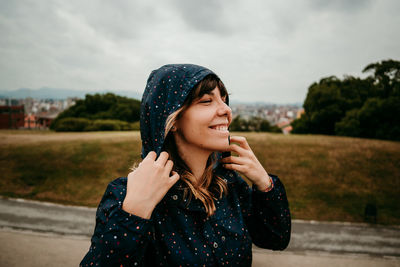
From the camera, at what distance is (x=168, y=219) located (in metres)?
1.53

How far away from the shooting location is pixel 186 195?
1.63 m

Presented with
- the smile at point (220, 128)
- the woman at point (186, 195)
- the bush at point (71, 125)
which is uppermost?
the smile at point (220, 128)

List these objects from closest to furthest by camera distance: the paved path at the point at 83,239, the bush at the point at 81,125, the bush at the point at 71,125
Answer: the paved path at the point at 83,239, the bush at the point at 71,125, the bush at the point at 81,125

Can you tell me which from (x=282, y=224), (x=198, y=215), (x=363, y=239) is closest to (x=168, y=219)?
(x=198, y=215)

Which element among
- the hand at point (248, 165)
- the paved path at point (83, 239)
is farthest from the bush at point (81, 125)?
the hand at point (248, 165)

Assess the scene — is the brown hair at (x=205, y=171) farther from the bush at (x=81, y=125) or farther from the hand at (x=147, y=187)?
the bush at (x=81, y=125)

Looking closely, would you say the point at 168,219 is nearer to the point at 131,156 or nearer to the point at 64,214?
the point at 64,214

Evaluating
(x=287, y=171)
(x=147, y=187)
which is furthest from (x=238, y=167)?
(x=287, y=171)

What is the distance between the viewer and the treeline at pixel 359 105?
24672mm

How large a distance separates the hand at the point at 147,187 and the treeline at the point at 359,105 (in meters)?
30.5

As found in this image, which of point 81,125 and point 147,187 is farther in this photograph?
point 81,125

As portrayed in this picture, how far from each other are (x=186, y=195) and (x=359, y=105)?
35.8 m

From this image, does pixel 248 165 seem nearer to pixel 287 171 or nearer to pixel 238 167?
pixel 238 167

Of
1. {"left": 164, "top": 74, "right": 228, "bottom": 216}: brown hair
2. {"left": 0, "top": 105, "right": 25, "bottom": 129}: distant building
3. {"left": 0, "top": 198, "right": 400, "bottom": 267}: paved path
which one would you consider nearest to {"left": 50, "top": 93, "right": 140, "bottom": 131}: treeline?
{"left": 0, "top": 105, "right": 25, "bottom": 129}: distant building
